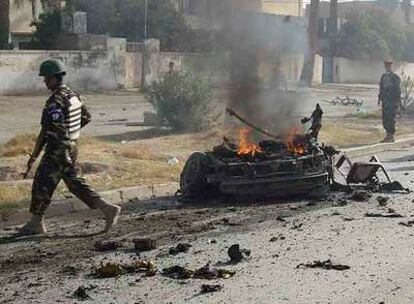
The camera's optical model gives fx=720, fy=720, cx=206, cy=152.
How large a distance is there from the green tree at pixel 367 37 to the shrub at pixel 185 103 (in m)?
41.3

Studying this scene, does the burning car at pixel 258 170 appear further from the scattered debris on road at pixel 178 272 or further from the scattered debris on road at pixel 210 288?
the scattered debris on road at pixel 210 288

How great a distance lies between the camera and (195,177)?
8.42 metres

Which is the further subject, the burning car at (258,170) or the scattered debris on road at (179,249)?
the burning car at (258,170)

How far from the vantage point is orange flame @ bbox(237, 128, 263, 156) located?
333 inches

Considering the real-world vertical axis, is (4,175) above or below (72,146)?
below

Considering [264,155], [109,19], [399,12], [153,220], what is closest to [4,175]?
[153,220]

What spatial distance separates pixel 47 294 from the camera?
4.89m

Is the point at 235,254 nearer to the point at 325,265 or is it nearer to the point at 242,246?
the point at 242,246

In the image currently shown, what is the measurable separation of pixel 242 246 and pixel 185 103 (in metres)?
8.31

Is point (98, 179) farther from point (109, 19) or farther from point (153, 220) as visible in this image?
point (109, 19)

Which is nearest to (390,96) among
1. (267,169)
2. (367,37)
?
(267,169)

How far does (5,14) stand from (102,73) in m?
4.57

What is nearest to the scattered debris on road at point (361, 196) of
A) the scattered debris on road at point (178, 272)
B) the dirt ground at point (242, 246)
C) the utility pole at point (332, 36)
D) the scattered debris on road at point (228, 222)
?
the dirt ground at point (242, 246)

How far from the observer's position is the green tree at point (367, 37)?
5359 cm
